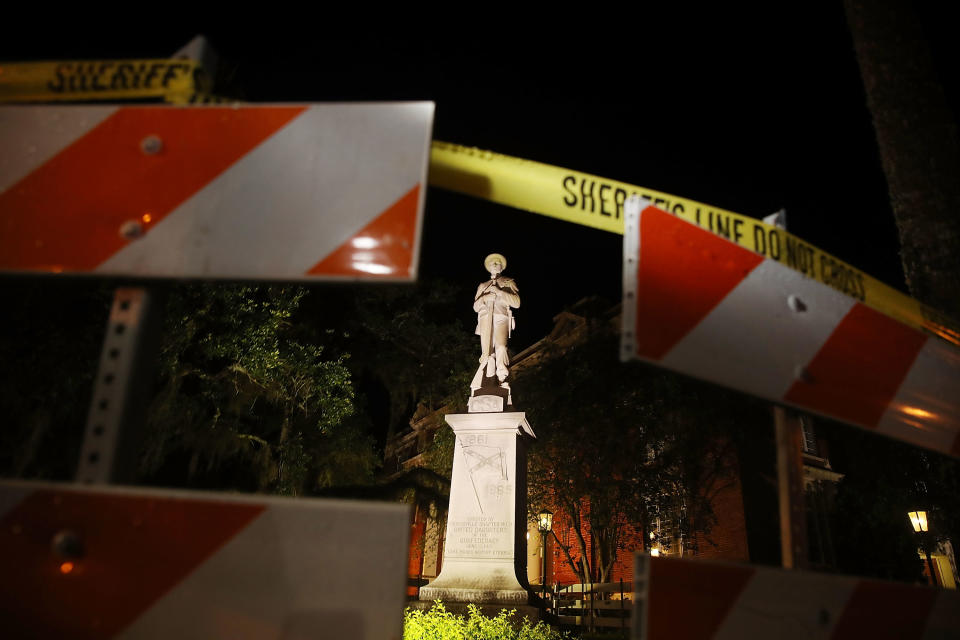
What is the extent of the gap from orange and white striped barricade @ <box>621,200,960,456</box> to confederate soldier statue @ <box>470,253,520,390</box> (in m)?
8.53

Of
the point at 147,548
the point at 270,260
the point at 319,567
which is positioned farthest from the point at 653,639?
the point at 270,260

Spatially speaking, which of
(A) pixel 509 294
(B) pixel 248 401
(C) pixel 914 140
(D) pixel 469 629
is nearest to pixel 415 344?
(B) pixel 248 401

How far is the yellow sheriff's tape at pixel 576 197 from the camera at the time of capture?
2.14m

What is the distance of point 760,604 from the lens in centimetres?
165

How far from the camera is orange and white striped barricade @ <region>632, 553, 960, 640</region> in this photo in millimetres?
1541

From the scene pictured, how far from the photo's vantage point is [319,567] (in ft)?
4.34

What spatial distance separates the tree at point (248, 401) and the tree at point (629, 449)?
20.9 feet

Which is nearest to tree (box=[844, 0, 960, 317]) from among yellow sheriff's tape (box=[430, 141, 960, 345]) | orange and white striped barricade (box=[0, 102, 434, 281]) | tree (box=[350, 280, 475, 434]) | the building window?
yellow sheriff's tape (box=[430, 141, 960, 345])

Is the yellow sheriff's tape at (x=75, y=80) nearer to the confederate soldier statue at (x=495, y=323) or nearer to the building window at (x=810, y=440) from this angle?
the confederate soldier statue at (x=495, y=323)

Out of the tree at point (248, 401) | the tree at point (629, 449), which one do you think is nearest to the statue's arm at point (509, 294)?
the tree at point (248, 401)

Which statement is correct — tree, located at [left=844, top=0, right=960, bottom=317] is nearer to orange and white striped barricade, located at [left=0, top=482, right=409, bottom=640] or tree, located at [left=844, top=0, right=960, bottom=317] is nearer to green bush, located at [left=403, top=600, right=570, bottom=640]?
orange and white striped barricade, located at [left=0, top=482, right=409, bottom=640]

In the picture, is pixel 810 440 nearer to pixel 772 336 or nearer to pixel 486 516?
pixel 486 516

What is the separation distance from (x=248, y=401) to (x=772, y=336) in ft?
46.4

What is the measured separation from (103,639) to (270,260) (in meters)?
0.93
